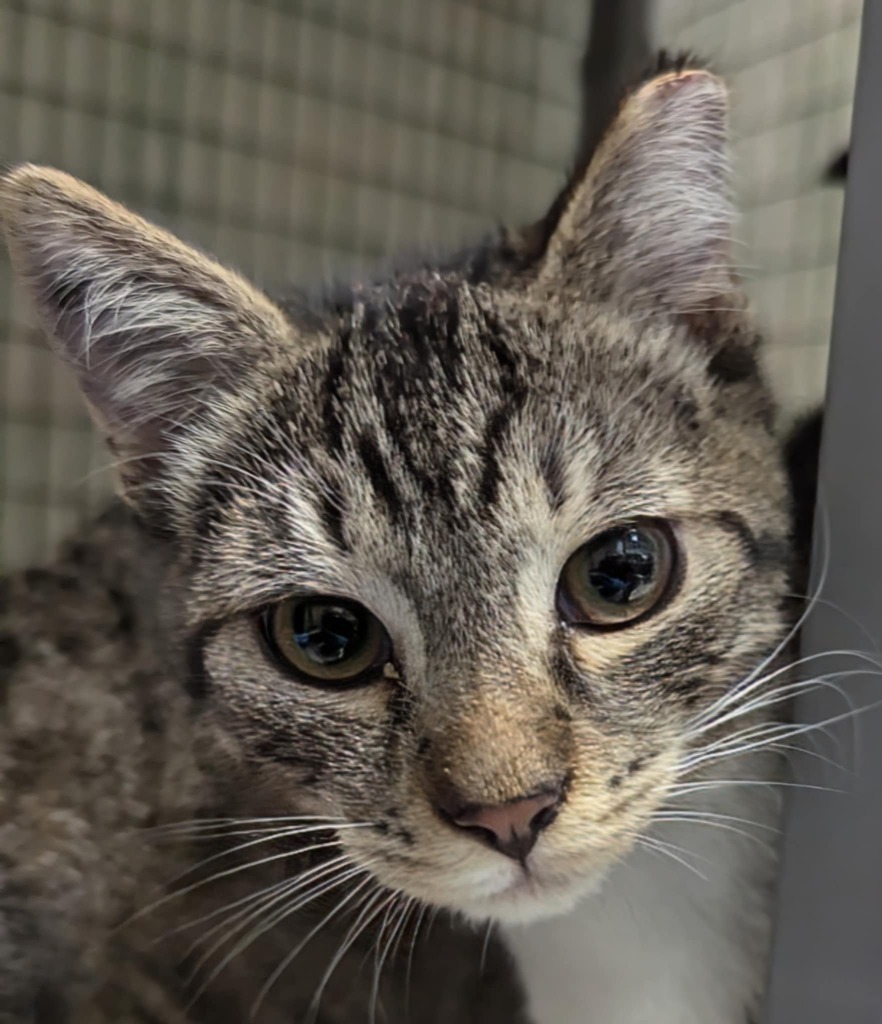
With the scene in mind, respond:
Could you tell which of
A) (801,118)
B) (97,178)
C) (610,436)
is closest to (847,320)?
(610,436)

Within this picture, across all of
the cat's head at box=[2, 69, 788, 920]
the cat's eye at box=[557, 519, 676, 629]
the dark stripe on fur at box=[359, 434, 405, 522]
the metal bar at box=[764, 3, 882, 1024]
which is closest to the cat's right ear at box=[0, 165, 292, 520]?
the cat's head at box=[2, 69, 788, 920]

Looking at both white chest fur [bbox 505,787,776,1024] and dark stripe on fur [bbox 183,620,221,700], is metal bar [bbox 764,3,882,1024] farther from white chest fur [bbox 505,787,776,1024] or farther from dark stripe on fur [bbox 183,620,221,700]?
dark stripe on fur [bbox 183,620,221,700]

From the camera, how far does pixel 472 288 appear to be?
0.74 metres

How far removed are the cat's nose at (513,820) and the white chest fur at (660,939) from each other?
128mm

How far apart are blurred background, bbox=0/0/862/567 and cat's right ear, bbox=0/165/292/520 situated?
4cm

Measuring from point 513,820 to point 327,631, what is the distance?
0.17 m

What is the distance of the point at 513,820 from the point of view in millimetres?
563

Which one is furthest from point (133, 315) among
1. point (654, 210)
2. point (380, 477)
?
point (654, 210)

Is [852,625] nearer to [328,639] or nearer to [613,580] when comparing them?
[613,580]

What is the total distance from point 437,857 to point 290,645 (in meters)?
0.17

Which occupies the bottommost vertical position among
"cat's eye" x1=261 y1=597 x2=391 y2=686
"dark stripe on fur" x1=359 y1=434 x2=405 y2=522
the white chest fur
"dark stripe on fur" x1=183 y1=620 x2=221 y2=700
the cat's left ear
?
the white chest fur

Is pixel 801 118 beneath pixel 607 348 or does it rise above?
above

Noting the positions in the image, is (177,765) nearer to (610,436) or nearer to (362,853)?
(362,853)

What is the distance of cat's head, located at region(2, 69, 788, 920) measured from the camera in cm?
60
